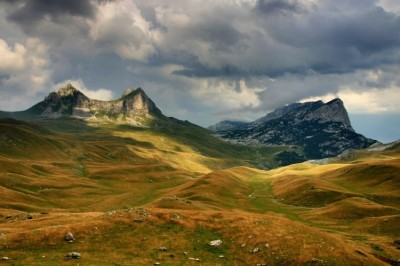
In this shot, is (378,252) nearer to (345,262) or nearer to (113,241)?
(345,262)

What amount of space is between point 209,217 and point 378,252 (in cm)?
2681

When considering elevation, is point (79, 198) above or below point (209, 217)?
below

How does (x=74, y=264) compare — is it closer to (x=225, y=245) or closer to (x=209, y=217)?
(x=225, y=245)

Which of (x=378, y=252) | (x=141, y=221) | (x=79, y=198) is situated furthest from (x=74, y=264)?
(x=79, y=198)

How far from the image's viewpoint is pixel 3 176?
477ft

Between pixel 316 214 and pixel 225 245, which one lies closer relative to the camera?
pixel 225 245

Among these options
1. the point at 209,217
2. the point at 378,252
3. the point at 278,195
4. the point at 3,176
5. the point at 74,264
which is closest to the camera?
the point at 74,264

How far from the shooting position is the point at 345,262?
151 feet

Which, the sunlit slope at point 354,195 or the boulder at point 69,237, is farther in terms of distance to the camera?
the sunlit slope at point 354,195

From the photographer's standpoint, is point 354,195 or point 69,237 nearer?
point 69,237

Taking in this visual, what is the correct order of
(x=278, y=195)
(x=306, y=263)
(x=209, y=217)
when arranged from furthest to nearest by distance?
(x=278, y=195) → (x=209, y=217) → (x=306, y=263)

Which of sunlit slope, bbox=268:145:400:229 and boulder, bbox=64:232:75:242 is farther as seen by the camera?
sunlit slope, bbox=268:145:400:229

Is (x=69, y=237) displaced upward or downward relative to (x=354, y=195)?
downward

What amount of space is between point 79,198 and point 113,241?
103 metres
